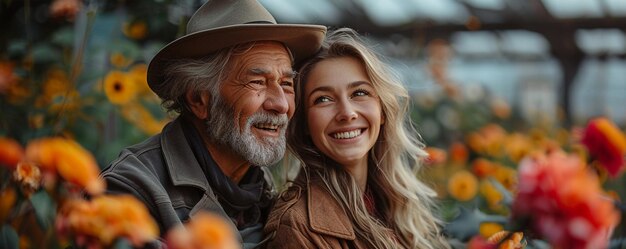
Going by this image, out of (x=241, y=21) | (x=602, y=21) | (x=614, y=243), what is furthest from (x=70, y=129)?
(x=602, y=21)

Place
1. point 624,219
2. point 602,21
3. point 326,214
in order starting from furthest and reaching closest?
point 602,21 → point 326,214 → point 624,219

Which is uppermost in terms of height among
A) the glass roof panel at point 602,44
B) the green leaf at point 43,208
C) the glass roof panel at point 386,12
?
the green leaf at point 43,208

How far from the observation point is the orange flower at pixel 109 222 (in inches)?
42.1

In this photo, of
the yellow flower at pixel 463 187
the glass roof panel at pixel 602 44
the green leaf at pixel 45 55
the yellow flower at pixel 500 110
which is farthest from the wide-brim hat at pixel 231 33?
the glass roof panel at pixel 602 44

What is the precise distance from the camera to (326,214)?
2133 mm

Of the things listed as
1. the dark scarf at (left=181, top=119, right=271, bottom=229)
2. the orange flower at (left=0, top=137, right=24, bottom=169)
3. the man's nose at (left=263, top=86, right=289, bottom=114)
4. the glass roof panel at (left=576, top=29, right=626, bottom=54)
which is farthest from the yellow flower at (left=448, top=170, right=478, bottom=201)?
the glass roof panel at (left=576, top=29, right=626, bottom=54)

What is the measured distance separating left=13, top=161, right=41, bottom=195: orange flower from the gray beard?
2.02ft

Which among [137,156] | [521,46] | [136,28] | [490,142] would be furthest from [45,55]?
[521,46]

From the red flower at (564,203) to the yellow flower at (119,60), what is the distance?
2.96 m

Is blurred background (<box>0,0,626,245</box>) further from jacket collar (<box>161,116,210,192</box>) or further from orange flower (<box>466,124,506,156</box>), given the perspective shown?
jacket collar (<box>161,116,210,192</box>)

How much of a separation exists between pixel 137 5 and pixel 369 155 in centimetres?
154

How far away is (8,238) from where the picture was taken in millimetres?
1366

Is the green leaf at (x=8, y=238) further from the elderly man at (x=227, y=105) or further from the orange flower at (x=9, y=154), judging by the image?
the elderly man at (x=227, y=105)

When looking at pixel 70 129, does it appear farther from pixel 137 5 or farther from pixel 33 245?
pixel 33 245
